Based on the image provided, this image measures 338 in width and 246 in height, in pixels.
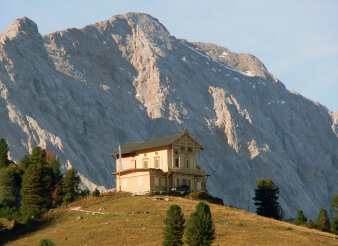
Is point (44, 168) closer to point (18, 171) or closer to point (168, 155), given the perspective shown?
point (18, 171)

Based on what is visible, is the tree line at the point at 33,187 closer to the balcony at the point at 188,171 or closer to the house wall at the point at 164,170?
the house wall at the point at 164,170

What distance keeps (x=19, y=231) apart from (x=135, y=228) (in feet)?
52.3

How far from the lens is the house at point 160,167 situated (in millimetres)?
101125

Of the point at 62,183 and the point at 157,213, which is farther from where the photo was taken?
the point at 62,183

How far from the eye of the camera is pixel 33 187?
3642 inches

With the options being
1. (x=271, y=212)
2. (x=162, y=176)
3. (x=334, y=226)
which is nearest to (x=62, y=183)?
(x=162, y=176)

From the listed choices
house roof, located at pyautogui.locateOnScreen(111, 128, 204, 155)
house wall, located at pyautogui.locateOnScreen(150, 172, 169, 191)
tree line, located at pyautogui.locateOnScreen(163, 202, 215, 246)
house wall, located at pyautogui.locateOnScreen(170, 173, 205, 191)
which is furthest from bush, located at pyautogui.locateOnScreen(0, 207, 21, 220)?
tree line, located at pyautogui.locateOnScreen(163, 202, 215, 246)

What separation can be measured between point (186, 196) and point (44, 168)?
816 inches

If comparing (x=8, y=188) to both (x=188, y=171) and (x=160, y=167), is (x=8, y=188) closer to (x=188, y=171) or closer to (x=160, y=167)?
(x=160, y=167)

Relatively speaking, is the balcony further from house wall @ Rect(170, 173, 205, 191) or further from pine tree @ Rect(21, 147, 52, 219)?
pine tree @ Rect(21, 147, 52, 219)

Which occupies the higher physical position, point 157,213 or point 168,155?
point 168,155

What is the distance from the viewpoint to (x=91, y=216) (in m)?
83.5

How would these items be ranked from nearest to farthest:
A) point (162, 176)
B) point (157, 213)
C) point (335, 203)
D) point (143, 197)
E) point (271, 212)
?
point (157, 213)
point (143, 197)
point (162, 176)
point (271, 212)
point (335, 203)

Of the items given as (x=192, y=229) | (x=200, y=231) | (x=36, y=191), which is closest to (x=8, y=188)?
(x=36, y=191)
